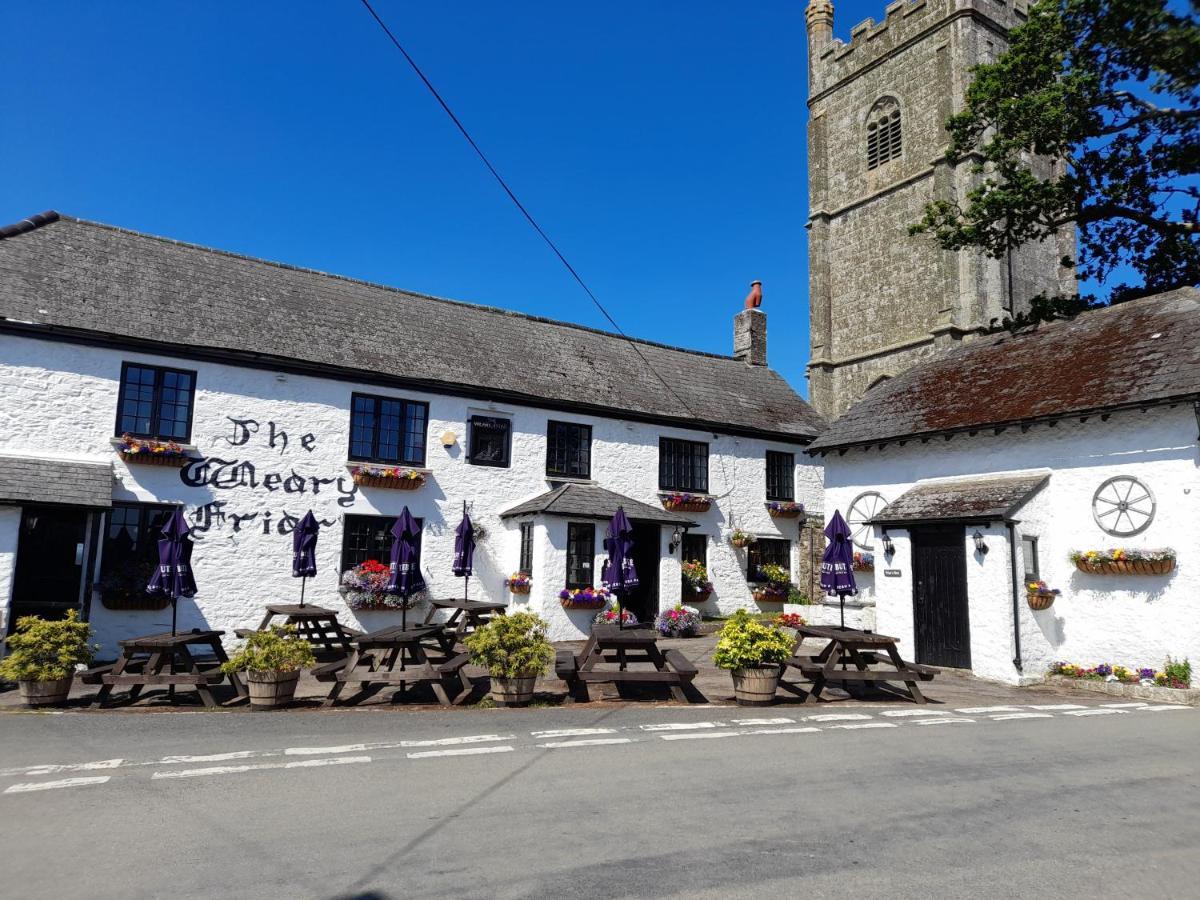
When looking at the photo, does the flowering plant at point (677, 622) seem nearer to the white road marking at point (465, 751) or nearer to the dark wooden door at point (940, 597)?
the dark wooden door at point (940, 597)

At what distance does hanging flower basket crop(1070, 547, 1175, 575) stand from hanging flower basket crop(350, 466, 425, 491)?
13.1m

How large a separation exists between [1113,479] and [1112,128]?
13.4m

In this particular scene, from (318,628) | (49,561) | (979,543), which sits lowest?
(318,628)

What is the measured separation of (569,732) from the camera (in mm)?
8539

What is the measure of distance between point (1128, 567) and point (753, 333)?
54.1ft

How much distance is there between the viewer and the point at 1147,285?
965 inches

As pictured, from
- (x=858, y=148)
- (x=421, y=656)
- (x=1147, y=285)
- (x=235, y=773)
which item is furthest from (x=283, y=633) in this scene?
(x=858, y=148)

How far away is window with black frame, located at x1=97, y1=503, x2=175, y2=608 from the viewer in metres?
14.4

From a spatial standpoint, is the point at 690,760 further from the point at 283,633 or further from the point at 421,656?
the point at 283,633

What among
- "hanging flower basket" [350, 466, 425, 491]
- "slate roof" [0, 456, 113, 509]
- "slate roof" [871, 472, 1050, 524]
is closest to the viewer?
"slate roof" [0, 456, 113, 509]

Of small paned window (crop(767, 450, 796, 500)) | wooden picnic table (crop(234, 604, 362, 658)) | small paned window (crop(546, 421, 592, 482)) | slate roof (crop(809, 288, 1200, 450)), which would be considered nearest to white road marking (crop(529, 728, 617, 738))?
wooden picnic table (crop(234, 604, 362, 658))

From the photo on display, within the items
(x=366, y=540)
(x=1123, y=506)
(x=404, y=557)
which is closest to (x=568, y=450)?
(x=366, y=540)

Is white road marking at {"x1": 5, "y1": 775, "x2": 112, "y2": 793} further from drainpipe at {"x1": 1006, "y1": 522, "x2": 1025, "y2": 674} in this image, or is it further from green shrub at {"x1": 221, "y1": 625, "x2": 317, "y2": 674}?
drainpipe at {"x1": 1006, "y1": 522, "x2": 1025, "y2": 674}

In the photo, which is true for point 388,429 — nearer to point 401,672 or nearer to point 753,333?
point 401,672
